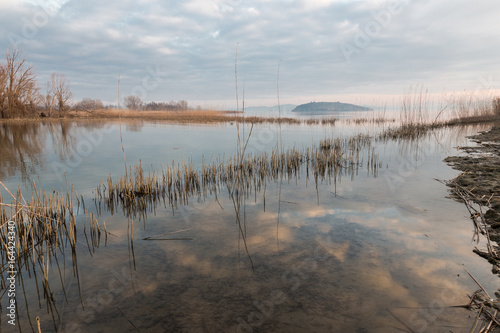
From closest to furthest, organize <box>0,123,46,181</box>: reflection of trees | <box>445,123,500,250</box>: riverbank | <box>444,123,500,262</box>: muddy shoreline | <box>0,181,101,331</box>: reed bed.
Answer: <box>0,181,101,331</box>: reed bed → <box>444,123,500,262</box>: muddy shoreline → <box>445,123,500,250</box>: riverbank → <box>0,123,46,181</box>: reflection of trees

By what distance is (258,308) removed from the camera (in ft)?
7.45

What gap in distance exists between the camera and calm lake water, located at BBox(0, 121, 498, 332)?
213cm

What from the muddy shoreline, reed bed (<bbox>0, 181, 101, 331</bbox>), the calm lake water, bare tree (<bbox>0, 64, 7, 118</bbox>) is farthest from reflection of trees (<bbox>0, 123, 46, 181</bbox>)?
bare tree (<bbox>0, 64, 7, 118</bbox>)

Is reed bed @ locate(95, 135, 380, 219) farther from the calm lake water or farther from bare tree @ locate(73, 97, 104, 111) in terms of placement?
bare tree @ locate(73, 97, 104, 111)

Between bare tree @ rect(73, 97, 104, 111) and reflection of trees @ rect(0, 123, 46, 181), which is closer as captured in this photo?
reflection of trees @ rect(0, 123, 46, 181)

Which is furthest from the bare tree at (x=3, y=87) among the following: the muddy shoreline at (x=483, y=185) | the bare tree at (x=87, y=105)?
the muddy shoreline at (x=483, y=185)

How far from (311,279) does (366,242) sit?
110 cm

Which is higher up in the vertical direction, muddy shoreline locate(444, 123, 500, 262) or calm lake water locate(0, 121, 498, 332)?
muddy shoreline locate(444, 123, 500, 262)

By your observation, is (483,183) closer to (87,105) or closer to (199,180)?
(199,180)

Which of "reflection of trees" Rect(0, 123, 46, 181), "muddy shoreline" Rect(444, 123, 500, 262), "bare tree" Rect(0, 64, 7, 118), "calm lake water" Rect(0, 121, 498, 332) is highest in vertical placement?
"bare tree" Rect(0, 64, 7, 118)

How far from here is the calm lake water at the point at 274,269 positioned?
7.00 feet

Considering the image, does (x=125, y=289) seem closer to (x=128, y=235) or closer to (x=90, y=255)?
(x=90, y=255)

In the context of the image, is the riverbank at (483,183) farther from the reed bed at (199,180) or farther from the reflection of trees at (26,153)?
the reflection of trees at (26,153)

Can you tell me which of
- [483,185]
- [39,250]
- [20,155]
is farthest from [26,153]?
[483,185]
